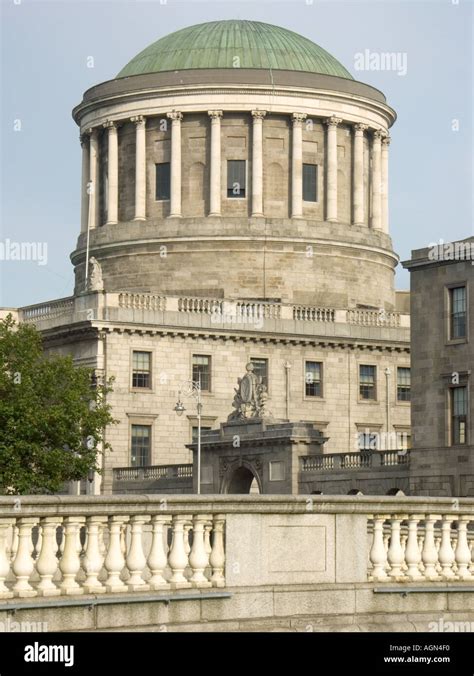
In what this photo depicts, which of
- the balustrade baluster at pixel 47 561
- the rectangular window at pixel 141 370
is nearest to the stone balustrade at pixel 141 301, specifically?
the rectangular window at pixel 141 370

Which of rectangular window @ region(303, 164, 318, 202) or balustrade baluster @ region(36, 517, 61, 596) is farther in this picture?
rectangular window @ region(303, 164, 318, 202)

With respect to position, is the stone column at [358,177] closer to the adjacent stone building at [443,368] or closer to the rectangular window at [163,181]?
the rectangular window at [163,181]

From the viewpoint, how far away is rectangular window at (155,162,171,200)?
107 metres

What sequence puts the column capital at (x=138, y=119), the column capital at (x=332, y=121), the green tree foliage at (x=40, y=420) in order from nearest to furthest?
the green tree foliage at (x=40, y=420)
the column capital at (x=332, y=121)
the column capital at (x=138, y=119)

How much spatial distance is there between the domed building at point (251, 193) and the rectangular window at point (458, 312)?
2395cm

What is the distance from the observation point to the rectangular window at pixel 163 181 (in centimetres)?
10681

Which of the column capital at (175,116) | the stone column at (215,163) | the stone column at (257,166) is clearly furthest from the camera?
the column capital at (175,116)

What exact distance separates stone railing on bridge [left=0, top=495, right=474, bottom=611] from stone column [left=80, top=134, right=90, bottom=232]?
93598mm

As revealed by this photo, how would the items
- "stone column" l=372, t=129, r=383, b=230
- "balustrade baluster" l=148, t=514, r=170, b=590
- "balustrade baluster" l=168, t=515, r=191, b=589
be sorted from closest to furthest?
"balustrade baluster" l=148, t=514, r=170, b=590
"balustrade baluster" l=168, t=515, r=191, b=589
"stone column" l=372, t=129, r=383, b=230

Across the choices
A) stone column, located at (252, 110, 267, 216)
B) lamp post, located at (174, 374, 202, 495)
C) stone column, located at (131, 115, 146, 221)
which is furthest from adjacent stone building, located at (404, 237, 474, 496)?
stone column, located at (131, 115, 146, 221)

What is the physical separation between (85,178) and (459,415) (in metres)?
50.5

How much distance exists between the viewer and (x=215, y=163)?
105062 mm

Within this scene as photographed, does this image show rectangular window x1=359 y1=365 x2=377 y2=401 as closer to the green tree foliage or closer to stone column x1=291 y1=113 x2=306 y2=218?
stone column x1=291 y1=113 x2=306 y2=218

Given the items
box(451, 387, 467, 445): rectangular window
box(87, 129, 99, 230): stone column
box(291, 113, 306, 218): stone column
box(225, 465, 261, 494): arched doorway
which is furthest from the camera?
box(87, 129, 99, 230): stone column
